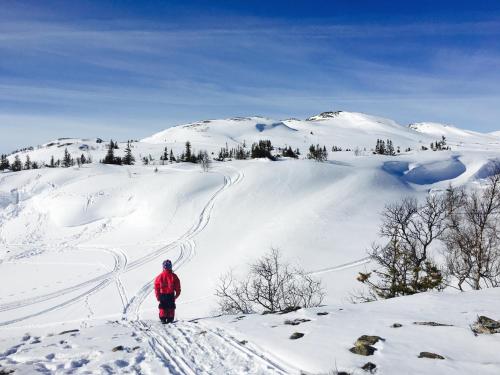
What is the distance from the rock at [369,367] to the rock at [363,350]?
47 centimetres

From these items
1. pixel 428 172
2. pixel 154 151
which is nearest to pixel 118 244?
pixel 428 172

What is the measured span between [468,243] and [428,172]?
202 ft

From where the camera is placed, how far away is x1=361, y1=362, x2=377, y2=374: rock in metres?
6.68

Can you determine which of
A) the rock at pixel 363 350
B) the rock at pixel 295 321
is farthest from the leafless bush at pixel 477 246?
the rock at pixel 363 350

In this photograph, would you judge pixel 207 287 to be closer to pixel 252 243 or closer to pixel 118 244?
pixel 252 243

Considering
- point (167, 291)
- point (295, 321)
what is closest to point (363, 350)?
point (295, 321)

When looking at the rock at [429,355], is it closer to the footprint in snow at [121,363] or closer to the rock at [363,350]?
the rock at [363,350]

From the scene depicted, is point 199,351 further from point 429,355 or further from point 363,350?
point 429,355

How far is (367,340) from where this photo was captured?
8062 mm

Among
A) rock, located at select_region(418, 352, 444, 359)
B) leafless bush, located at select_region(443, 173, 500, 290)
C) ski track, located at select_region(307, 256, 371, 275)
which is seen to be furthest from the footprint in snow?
ski track, located at select_region(307, 256, 371, 275)

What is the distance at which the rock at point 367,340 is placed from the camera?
25.9 feet

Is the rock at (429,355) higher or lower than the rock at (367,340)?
higher

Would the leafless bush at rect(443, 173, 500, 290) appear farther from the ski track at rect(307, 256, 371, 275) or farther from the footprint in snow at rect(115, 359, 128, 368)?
the footprint in snow at rect(115, 359, 128, 368)

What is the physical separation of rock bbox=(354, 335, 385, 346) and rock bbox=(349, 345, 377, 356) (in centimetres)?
21
